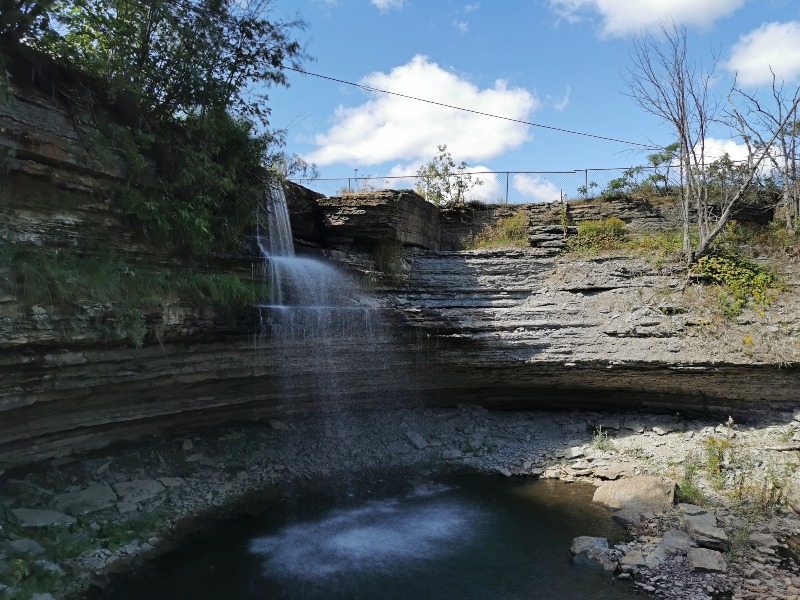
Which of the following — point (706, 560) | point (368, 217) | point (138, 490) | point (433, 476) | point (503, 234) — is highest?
point (368, 217)

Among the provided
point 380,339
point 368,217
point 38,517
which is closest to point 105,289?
point 38,517

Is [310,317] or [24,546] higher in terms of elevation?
[310,317]

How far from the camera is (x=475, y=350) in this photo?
13102mm

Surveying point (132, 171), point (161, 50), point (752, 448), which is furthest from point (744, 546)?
point (161, 50)

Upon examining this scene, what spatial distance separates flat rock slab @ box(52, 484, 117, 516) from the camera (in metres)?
8.95

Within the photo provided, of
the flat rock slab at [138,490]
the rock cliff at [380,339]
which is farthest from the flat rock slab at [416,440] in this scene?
the flat rock slab at [138,490]

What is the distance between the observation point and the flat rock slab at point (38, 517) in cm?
824

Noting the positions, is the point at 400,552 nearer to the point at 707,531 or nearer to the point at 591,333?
the point at 707,531

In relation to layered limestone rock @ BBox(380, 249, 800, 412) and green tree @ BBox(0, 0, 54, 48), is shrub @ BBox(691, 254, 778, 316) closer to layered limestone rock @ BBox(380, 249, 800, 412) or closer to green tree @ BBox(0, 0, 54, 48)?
layered limestone rock @ BBox(380, 249, 800, 412)

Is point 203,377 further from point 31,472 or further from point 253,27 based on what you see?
point 253,27

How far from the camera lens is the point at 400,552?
8.85m

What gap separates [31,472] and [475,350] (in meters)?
9.43

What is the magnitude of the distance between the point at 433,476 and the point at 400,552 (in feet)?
12.6

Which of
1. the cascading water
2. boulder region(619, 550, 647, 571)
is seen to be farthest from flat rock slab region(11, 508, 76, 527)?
boulder region(619, 550, 647, 571)
